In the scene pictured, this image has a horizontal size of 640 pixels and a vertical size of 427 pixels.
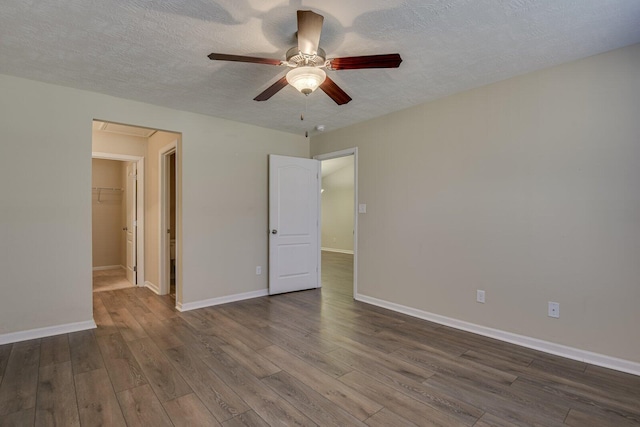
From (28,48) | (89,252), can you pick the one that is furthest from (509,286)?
(28,48)

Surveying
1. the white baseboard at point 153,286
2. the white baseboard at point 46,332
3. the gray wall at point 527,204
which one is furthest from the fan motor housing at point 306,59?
the white baseboard at point 153,286

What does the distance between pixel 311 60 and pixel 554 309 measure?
2831mm

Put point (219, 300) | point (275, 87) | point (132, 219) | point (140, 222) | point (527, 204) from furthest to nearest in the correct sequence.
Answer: point (132, 219) < point (140, 222) < point (219, 300) < point (527, 204) < point (275, 87)

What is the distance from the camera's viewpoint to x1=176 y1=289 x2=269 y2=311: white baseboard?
403 cm

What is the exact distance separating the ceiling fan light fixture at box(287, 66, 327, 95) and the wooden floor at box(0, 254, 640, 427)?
211 cm

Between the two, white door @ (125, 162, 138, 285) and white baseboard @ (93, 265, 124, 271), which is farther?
white baseboard @ (93, 265, 124, 271)

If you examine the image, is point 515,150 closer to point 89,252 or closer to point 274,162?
point 274,162

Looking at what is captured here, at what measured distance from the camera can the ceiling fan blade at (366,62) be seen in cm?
200

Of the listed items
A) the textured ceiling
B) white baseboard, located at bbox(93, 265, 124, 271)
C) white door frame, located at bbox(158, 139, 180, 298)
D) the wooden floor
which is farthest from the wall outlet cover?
white baseboard, located at bbox(93, 265, 124, 271)

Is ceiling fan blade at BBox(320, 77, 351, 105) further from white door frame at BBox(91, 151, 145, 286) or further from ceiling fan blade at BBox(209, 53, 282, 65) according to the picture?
white door frame at BBox(91, 151, 145, 286)

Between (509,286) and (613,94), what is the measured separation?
1760mm

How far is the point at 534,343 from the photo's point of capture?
114 inches

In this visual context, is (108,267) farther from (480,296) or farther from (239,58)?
(480,296)

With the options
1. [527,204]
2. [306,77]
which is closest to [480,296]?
[527,204]
